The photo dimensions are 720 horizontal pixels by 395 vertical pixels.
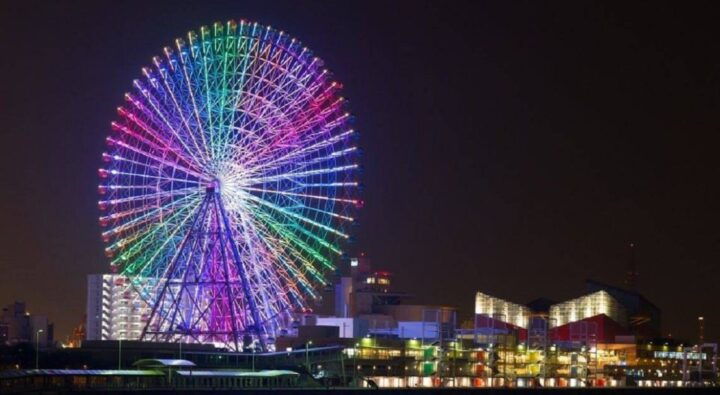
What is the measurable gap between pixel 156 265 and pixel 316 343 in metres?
25.1

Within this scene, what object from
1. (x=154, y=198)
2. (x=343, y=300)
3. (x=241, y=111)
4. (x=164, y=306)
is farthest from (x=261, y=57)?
(x=343, y=300)

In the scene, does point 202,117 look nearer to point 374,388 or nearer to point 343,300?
point 374,388

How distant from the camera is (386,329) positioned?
13838cm

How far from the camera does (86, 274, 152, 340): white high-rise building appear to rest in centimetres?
14375

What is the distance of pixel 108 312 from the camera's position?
146 metres

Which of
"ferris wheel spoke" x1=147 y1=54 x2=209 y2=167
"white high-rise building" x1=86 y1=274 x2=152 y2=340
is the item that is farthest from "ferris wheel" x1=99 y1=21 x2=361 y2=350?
"white high-rise building" x1=86 y1=274 x2=152 y2=340

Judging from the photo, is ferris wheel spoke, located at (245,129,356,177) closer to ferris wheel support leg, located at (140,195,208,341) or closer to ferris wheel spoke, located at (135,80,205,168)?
ferris wheel spoke, located at (135,80,205,168)

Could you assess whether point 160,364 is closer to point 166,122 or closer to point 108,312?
point 166,122

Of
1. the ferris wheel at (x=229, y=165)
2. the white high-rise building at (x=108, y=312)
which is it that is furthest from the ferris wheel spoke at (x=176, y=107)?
the white high-rise building at (x=108, y=312)

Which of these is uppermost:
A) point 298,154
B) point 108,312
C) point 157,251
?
point 298,154

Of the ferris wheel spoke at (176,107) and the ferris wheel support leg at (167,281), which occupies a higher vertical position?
the ferris wheel spoke at (176,107)

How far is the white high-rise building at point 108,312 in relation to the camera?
472ft

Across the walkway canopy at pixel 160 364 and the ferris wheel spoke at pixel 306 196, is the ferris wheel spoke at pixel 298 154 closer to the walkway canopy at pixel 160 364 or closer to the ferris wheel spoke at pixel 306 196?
the ferris wheel spoke at pixel 306 196

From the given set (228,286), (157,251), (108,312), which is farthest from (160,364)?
(108,312)
